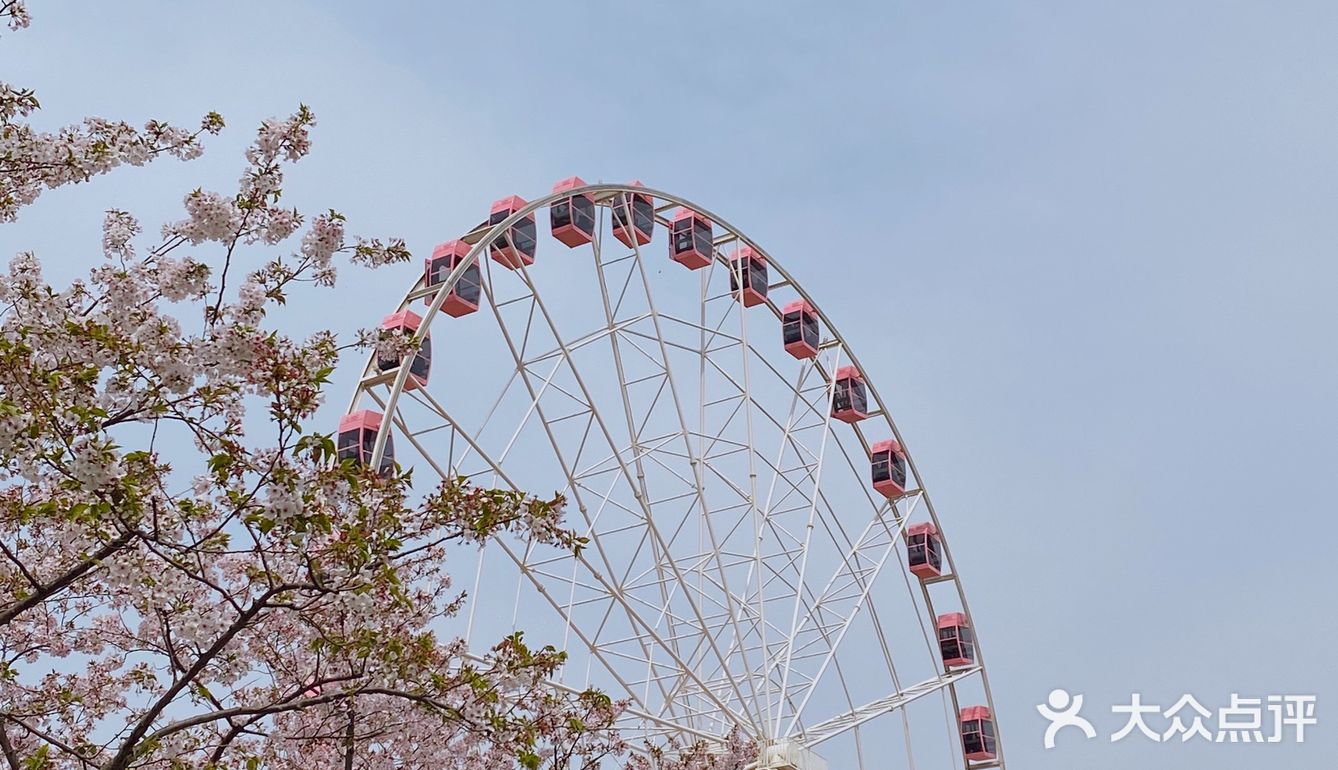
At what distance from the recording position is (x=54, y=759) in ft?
33.1

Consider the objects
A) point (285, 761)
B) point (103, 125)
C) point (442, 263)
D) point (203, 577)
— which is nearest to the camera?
point (203, 577)

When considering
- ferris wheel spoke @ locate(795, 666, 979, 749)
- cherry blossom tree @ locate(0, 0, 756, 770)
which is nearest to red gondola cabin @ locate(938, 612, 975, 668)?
ferris wheel spoke @ locate(795, 666, 979, 749)

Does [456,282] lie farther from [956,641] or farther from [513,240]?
[956,641]

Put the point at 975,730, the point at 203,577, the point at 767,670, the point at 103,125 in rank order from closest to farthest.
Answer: the point at 203,577 < the point at 103,125 < the point at 767,670 < the point at 975,730

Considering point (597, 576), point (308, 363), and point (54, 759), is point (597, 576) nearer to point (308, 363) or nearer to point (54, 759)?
point (54, 759)

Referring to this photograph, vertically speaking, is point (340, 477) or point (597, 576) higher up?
point (597, 576)

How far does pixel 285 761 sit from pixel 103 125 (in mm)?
5252

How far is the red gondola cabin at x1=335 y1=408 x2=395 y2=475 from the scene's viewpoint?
65.1ft

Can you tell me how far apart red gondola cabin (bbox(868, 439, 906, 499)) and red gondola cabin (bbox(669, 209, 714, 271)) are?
6.34m

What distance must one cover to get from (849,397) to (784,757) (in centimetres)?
782

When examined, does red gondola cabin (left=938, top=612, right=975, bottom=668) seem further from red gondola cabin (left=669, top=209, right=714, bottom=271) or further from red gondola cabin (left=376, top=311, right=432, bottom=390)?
red gondola cabin (left=376, top=311, right=432, bottom=390)

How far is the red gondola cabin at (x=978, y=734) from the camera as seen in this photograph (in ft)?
105

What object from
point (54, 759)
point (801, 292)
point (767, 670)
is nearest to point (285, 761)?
point (54, 759)

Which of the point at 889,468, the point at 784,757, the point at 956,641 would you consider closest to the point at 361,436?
the point at 784,757
